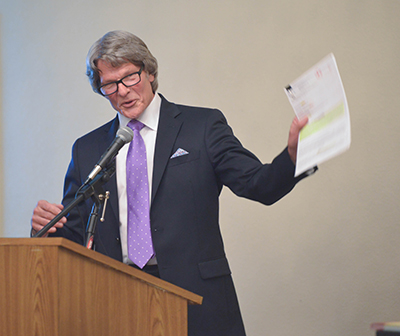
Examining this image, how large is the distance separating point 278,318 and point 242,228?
0.57 meters

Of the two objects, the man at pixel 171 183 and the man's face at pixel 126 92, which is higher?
the man's face at pixel 126 92

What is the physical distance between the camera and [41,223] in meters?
1.55

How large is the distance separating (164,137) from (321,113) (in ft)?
2.87

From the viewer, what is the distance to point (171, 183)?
180 cm

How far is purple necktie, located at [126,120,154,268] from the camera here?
1.71 m

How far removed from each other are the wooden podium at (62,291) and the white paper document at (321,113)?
1.76 feet

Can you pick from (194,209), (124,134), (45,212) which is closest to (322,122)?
(124,134)

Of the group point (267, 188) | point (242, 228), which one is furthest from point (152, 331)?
point (242, 228)

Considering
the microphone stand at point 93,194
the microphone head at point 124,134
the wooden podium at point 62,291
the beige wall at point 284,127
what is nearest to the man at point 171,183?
the microphone stand at point 93,194

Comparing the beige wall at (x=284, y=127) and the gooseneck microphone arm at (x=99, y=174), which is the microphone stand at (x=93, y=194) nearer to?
the gooseneck microphone arm at (x=99, y=174)

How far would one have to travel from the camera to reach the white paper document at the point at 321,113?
1004mm

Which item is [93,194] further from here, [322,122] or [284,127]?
[284,127]

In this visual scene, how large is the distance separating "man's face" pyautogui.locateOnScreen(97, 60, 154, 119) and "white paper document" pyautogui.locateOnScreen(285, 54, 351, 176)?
35.4 inches

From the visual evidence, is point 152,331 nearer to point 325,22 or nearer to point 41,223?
point 41,223
